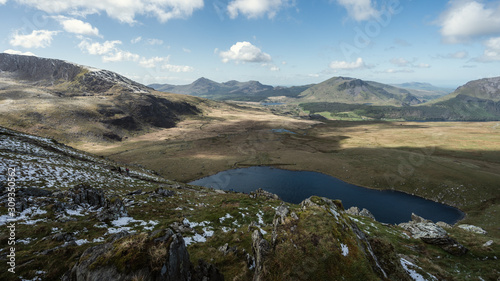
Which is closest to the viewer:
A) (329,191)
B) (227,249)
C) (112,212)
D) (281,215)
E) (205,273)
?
(205,273)

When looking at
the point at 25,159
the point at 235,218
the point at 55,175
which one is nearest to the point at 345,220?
the point at 235,218

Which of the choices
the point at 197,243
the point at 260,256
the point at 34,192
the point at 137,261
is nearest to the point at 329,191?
the point at 197,243

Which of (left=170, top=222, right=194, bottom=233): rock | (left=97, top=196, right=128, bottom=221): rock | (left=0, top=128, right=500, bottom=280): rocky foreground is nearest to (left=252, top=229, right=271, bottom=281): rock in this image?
(left=0, top=128, right=500, bottom=280): rocky foreground

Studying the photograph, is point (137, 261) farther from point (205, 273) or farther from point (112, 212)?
point (112, 212)

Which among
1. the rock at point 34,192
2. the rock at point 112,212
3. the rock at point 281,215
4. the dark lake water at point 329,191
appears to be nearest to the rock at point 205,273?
the rock at point 281,215

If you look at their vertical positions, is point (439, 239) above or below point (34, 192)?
below

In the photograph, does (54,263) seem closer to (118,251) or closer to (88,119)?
(118,251)

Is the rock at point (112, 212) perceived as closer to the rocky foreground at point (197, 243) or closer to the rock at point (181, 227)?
the rocky foreground at point (197, 243)
